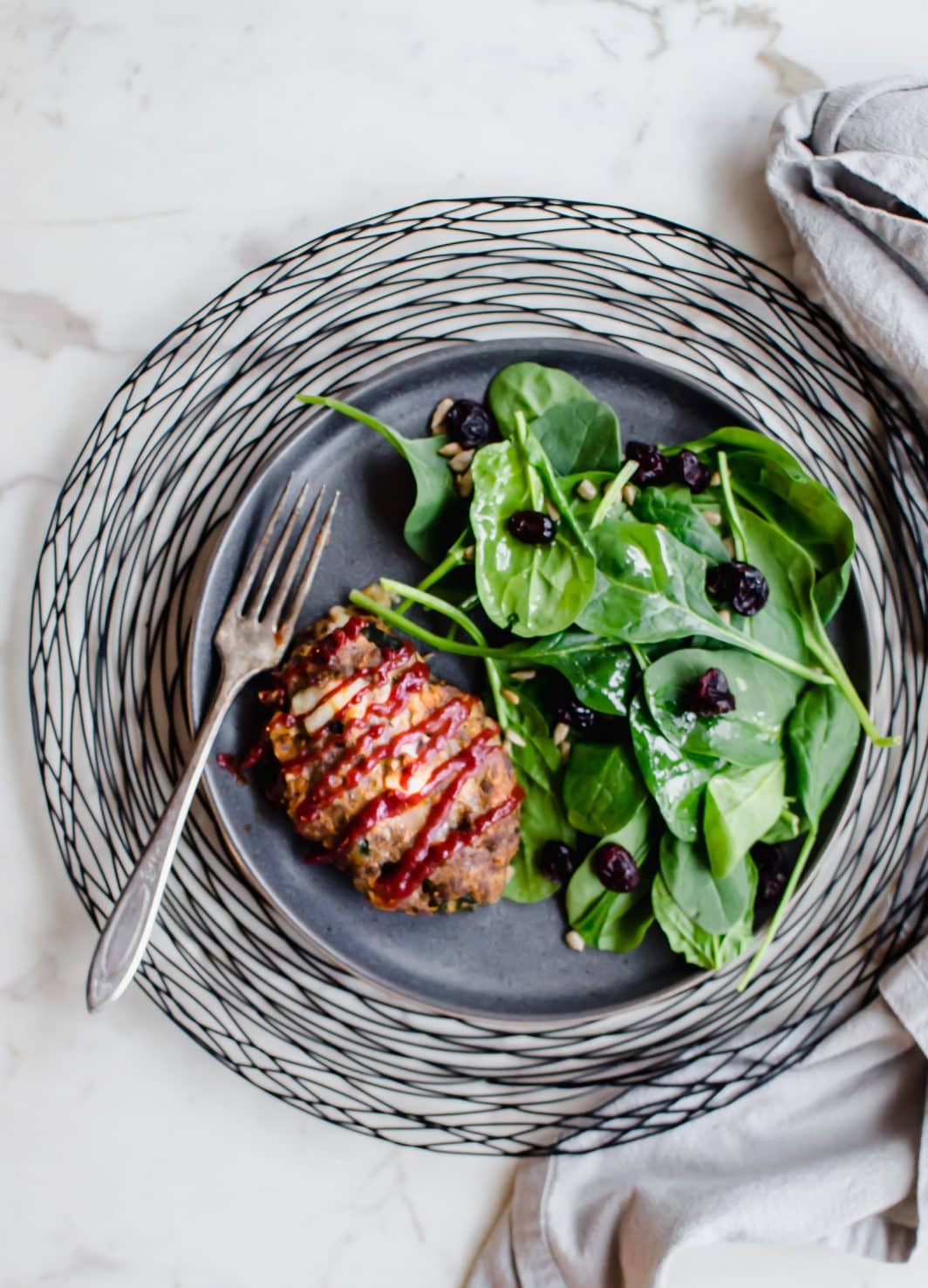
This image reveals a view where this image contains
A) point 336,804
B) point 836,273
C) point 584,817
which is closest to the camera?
point 336,804

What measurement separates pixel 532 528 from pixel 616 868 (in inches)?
23.6

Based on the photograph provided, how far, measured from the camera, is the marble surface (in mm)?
2020

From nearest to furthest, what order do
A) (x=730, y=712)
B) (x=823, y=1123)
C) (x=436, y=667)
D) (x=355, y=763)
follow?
1. (x=355, y=763)
2. (x=730, y=712)
3. (x=436, y=667)
4. (x=823, y=1123)

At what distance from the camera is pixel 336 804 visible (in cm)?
177

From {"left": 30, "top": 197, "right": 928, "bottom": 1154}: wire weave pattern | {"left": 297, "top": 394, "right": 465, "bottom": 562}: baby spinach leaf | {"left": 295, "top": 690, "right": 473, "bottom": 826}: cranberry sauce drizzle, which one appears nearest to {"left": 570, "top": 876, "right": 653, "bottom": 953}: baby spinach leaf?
{"left": 30, "top": 197, "right": 928, "bottom": 1154}: wire weave pattern

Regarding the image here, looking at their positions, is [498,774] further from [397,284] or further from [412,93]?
[412,93]

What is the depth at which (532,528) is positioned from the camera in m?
1.79

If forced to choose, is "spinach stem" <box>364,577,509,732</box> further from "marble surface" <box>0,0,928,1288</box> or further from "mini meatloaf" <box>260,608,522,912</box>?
"marble surface" <box>0,0,928,1288</box>

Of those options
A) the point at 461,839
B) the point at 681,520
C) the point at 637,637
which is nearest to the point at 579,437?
the point at 681,520

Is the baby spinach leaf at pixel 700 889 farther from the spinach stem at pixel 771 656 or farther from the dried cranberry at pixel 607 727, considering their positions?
the spinach stem at pixel 771 656

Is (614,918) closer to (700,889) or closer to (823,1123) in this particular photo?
(700,889)

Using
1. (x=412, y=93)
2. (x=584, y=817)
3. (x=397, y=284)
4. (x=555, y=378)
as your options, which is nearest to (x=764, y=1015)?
(x=584, y=817)

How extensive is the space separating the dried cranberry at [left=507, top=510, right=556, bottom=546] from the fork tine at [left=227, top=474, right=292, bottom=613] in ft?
1.30

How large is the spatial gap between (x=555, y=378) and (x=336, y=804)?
812mm
